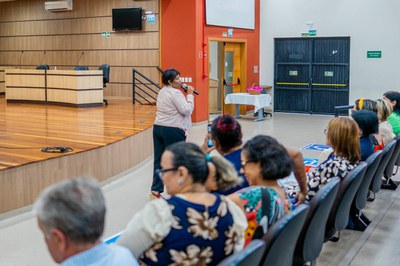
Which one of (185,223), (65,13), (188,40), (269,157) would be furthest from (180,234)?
(65,13)

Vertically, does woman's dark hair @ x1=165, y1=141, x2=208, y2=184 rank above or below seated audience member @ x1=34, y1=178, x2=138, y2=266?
above

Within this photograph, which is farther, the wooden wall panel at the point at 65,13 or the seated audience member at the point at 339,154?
the wooden wall panel at the point at 65,13

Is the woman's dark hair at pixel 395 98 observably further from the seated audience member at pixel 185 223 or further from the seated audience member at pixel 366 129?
the seated audience member at pixel 185 223

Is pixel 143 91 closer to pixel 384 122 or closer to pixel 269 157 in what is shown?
pixel 384 122

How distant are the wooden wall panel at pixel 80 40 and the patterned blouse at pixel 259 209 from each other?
35.2 feet

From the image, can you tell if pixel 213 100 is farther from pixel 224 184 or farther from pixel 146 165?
pixel 224 184

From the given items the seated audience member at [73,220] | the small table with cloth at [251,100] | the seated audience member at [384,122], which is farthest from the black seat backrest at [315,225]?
the small table with cloth at [251,100]

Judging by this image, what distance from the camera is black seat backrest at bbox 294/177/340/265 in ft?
8.78

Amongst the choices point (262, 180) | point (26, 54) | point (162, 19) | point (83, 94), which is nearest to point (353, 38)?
point (162, 19)

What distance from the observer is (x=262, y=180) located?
2.54 metres

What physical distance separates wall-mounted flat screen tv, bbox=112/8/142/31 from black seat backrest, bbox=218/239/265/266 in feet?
38.4

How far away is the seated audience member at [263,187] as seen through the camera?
7.45 ft

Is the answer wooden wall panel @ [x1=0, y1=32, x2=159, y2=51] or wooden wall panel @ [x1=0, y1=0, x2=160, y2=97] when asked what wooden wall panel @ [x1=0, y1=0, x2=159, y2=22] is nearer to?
wooden wall panel @ [x1=0, y1=0, x2=160, y2=97]

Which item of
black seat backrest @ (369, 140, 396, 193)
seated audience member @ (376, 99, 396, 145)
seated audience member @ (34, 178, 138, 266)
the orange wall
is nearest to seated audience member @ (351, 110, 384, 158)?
black seat backrest @ (369, 140, 396, 193)
